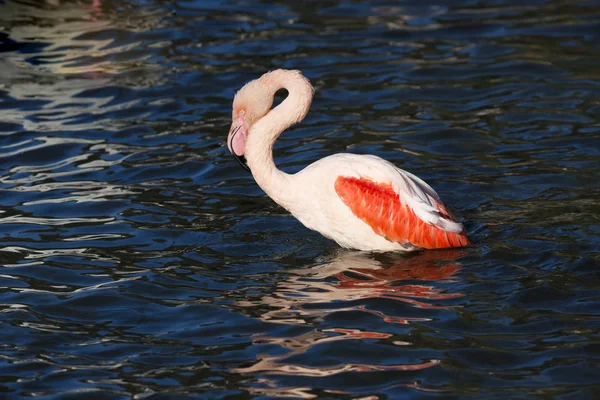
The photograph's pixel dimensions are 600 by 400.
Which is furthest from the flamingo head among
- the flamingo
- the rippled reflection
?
the rippled reflection

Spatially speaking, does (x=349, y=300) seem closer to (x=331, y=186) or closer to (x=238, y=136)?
(x=331, y=186)

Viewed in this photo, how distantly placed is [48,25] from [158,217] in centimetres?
634

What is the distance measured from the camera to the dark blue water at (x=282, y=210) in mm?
5805

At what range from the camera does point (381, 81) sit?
1154 cm

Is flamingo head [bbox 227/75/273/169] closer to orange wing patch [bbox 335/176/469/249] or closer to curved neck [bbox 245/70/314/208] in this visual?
curved neck [bbox 245/70/314/208]

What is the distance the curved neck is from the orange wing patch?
0.46 metres

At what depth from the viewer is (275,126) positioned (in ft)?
24.2

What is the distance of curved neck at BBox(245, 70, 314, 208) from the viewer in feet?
24.2

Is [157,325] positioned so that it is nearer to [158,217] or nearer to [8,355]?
[8,355]

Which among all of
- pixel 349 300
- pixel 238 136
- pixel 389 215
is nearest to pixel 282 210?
pixel 238 136

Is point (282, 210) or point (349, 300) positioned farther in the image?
point (282, 210)

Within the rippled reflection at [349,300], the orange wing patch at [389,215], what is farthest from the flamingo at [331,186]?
the rippled reflection at [349,300]

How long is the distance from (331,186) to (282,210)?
1382 mm

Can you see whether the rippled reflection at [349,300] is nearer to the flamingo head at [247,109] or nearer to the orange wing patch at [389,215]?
the orange wing patch at [389,215]
